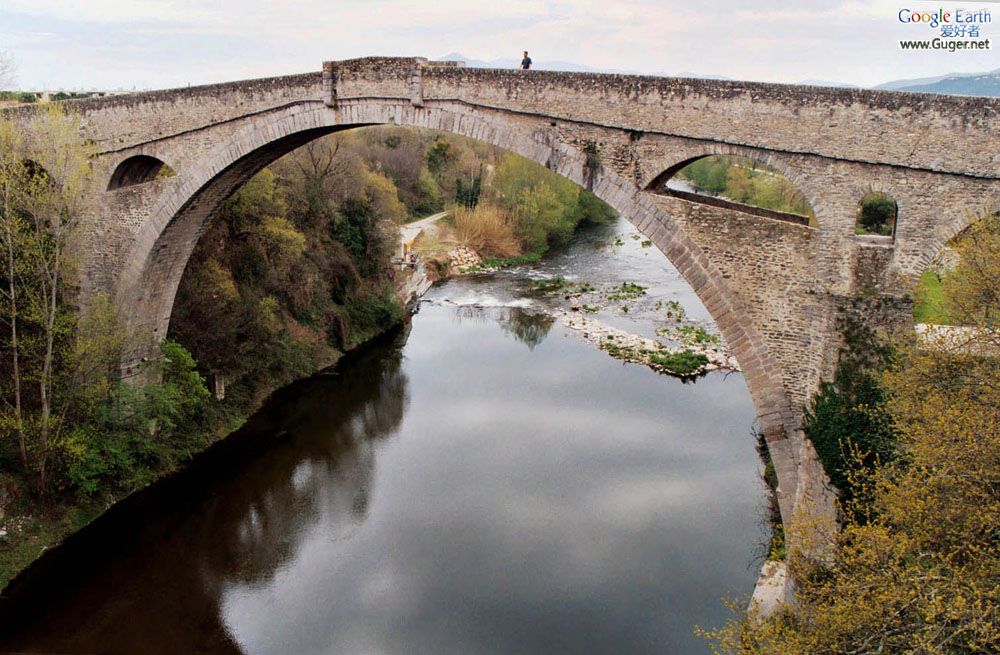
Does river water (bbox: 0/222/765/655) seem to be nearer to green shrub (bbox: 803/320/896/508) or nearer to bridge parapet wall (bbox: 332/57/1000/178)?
green shrub (bbox: 803/320/896/508)

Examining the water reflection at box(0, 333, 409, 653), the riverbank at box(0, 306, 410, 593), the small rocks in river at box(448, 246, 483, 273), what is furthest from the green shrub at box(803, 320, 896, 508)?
the small rocks in river at box(448, 246, 483, 273)

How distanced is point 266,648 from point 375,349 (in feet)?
37.6

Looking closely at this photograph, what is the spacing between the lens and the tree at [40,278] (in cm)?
1075

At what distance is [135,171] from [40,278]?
148 inches

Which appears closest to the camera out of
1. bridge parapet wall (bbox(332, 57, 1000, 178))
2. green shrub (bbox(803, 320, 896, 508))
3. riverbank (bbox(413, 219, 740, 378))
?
bridge parapet wall (bbox(332, 57, 1000, 178))

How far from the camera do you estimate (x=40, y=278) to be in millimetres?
11344

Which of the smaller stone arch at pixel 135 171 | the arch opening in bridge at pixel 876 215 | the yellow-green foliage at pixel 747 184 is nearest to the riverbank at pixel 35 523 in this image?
the smaller stone arch at pixel 135 171

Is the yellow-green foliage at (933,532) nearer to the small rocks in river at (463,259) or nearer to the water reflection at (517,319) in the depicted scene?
the water reflection at (517,319)

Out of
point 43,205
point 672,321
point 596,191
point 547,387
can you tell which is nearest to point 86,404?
point 43,205

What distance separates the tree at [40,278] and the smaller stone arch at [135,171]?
5.70 ft

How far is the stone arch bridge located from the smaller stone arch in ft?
7.21

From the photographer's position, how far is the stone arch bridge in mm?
7602

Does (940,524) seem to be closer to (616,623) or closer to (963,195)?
(963,195)

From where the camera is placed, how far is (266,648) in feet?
32.0
